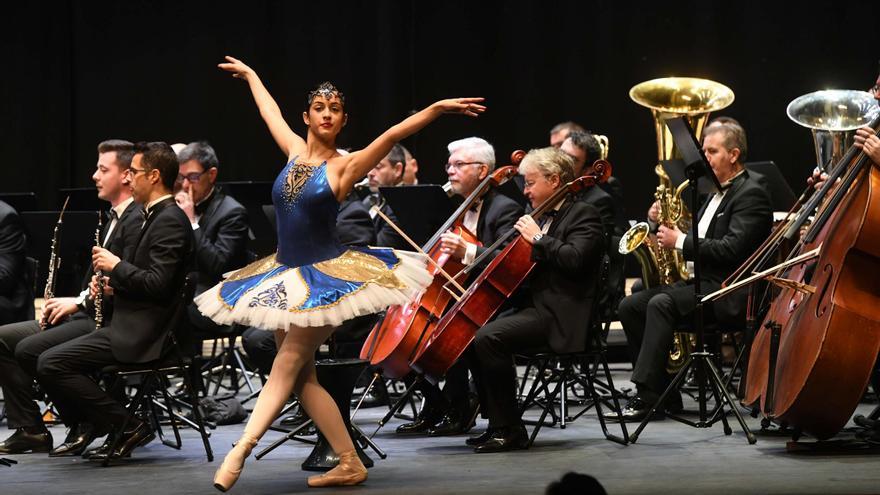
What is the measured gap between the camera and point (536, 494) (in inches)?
156

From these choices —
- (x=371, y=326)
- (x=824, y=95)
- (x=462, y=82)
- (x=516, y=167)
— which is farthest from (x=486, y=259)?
(x=462, y=82)

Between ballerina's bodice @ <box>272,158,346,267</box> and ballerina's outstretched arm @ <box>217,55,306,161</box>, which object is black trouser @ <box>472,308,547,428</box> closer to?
ballerina's bodice @ <box>272,158,346,267</box>

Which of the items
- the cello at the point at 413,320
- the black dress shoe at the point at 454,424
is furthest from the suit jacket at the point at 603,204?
the black dress shoe at the point at 454,424

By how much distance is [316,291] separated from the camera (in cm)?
407

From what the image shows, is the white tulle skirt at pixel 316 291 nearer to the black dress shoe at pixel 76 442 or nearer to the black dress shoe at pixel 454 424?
the black dress shoe at pixel 76 442

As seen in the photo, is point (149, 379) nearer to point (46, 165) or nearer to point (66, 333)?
point (66, 333)

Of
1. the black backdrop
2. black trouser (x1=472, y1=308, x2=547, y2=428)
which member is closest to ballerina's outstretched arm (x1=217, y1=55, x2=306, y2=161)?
black trouser (x1=472, y1=308, x2=547, y2=428)

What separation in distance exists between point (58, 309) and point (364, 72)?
169 inches

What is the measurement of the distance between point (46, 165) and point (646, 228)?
545 centimetres

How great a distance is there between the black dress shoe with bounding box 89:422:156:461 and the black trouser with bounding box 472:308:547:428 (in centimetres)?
144

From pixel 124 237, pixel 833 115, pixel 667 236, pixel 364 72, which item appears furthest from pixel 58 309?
pixel 364 72

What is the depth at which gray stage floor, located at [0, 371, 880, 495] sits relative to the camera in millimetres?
4141

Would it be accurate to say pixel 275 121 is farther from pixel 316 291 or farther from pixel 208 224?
pixel 208 224

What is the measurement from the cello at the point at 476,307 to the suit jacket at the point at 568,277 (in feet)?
0.28
